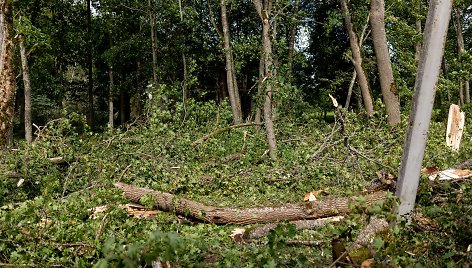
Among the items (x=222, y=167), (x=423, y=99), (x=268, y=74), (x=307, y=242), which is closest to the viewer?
(x=423, y=99)

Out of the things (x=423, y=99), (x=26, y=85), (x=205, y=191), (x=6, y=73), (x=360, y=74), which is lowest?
(x=205, y=191)

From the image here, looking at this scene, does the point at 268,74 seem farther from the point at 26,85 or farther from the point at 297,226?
the point at 26,85

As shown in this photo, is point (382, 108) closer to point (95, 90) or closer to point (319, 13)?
point (319, 13)

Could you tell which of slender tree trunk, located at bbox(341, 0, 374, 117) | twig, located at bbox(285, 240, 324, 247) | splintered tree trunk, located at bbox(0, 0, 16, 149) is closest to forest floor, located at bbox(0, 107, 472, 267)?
twig, located at bbox(285, 240, 324, 247)

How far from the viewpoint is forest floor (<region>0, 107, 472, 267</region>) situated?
3461mm

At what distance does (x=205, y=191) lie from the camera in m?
7.64

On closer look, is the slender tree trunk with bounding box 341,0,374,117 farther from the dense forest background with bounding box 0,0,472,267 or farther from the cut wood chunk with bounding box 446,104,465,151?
the cut wood chunk with bounding box 446,104,465,151

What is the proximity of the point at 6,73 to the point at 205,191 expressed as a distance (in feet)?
13.5

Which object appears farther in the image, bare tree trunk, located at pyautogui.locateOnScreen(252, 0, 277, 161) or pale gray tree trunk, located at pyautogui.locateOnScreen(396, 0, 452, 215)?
bare tree trunk, located at pyautogui.locateOnScreen(252, 0, 277, 161)

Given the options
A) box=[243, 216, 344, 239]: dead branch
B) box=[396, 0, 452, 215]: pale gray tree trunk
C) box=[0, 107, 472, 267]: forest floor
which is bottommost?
box=[243, 216, 344, 239]: dead branch

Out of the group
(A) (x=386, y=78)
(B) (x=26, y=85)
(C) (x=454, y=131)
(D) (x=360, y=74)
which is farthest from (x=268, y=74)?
(B) (x=26, y=85)

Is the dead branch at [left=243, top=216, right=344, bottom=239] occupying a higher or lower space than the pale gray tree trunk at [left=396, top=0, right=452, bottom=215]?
lower

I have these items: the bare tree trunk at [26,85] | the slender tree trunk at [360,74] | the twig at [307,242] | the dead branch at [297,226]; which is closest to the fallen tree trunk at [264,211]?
the dead branch at [297,226]

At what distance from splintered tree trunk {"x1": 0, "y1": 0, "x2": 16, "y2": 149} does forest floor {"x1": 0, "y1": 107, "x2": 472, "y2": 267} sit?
488mm
